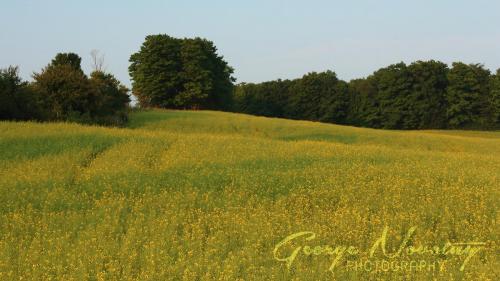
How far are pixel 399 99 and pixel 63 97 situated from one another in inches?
2479

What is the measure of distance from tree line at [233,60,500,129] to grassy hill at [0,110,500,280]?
62359mm

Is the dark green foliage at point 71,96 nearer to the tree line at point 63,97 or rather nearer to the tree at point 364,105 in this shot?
the tree line at point 63,97

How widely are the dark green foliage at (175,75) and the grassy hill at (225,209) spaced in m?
50.6

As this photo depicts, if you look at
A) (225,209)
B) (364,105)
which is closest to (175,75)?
(364,105)

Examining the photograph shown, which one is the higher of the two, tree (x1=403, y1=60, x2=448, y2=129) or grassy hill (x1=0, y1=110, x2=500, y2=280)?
tree (x1=403, y1=60, x2=448, y2=129)

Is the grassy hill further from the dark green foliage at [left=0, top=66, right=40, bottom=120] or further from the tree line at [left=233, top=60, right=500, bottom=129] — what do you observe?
the tree line at [left=233, top=60, right=500, bottom=129]

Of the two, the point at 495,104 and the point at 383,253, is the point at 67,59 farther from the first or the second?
the point at 495,104

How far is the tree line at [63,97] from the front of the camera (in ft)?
108

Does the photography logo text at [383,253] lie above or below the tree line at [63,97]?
below

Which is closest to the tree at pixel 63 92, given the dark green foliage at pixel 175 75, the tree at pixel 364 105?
the dark green foliage at pixel 175 75

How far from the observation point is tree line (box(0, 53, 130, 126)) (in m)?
32.9

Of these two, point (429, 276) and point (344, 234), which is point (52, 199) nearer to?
point (344, 234)

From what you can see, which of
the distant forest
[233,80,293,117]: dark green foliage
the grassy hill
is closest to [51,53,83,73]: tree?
the distant forest

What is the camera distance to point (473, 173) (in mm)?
17656
